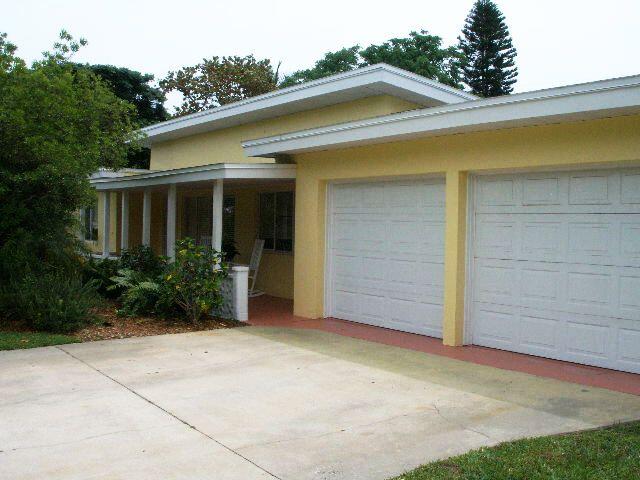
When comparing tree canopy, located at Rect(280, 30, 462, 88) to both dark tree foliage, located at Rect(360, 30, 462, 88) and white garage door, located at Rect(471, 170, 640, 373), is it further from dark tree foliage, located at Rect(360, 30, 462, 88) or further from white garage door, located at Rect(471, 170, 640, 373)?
white garage door, located at Rect(471, 170, 640, 373)

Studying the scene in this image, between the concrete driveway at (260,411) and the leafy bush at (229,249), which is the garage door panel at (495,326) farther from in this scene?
the leafy bush at (229,249)

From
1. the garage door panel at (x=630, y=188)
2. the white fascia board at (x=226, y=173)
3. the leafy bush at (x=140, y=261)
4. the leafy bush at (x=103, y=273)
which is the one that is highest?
the white fascia board at (x=226, y=173)

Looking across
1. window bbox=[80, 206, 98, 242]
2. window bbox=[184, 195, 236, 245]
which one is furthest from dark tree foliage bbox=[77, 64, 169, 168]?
window bbox=[184, 195, 236, 245]

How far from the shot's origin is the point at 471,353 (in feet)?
26.5

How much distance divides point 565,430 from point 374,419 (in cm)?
152

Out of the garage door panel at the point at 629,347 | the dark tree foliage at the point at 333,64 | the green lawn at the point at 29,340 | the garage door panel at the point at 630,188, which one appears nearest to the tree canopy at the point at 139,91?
the dark tree foliage at the point at 333,64

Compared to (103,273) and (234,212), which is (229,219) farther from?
(103,273)

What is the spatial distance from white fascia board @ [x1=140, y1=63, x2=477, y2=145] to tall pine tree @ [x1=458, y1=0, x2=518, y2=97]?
19.7m

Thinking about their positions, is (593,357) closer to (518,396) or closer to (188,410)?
(518,396)

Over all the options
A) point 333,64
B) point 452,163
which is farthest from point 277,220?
point 333,64

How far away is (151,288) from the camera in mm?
10289

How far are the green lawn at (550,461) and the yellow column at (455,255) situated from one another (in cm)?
357

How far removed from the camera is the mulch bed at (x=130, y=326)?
361 inches

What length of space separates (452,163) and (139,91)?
29976mm
